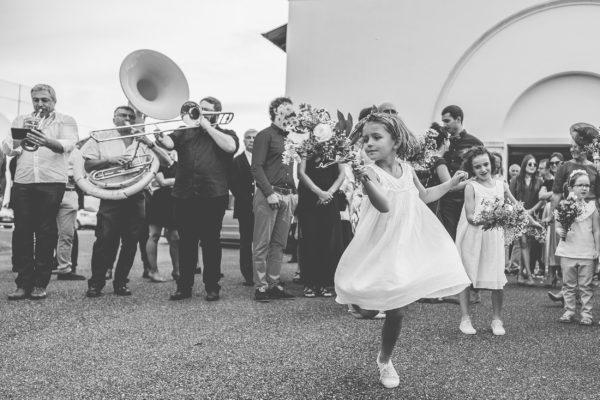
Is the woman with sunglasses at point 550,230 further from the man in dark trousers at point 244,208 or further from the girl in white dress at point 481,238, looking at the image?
the man in dark trousers at point 244,208

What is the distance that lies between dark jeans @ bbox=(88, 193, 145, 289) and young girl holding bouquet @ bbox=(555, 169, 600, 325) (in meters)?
4.83

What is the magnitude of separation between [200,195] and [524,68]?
947cm

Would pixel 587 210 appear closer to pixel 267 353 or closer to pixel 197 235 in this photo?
pixel 267 353

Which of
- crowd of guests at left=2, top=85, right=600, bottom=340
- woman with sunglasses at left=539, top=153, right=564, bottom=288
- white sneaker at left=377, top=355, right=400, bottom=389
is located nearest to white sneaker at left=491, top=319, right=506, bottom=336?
crowd of guests at left=2, top=85, right=600, bottom=340

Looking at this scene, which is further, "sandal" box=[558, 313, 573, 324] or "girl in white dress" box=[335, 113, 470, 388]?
"sandal" box=[558, 313, 573, 324]

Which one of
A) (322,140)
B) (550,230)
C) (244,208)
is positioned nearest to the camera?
(322,140)

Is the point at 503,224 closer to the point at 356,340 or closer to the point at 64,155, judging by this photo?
the point at 356,340

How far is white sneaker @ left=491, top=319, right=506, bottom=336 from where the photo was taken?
4.85 m

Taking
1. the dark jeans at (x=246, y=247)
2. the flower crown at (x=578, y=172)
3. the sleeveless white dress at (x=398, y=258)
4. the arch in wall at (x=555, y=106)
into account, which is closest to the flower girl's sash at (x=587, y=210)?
the flower crown at (x=578, y=172)

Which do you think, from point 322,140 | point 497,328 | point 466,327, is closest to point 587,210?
Result: point 497,328

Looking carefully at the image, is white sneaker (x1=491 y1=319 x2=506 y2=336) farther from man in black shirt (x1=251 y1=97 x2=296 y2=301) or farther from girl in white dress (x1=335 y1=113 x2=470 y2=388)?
man in black shirt (x1=251 y1=97 x2=296 y2=301)

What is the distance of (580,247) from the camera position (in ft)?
18.7

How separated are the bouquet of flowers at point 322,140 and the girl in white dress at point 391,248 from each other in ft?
0.54

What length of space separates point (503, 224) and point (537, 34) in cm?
935
